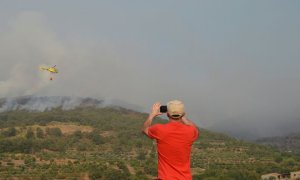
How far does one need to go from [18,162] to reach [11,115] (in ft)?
271

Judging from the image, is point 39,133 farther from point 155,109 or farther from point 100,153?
point 155,109

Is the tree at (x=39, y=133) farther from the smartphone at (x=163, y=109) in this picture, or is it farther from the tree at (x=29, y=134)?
the smartphone at (x=163, y=109)

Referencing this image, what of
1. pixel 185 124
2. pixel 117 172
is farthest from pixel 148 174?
pixel 185 124

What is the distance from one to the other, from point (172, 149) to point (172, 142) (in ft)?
0.30

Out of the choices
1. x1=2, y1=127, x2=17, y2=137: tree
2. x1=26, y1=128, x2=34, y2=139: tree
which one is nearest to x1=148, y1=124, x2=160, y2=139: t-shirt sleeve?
x1=26, y1=128, x2=34, y2=139: tree

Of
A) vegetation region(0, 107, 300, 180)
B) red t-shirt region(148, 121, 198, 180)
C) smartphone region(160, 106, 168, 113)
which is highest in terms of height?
smartphone region(160, 106, 168, 113)

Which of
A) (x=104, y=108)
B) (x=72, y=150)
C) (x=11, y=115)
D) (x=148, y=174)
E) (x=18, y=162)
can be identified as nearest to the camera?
(x=148, y=174)

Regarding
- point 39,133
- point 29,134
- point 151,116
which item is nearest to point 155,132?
point 151,116

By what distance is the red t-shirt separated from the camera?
627cm

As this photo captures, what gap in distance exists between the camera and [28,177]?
6469cm

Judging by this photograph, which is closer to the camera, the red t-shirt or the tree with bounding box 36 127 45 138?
the red t-shirt

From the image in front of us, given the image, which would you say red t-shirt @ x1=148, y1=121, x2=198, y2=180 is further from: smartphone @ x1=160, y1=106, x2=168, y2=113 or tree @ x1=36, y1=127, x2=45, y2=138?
tree @ x1=36, y1=127, x2=45, y2=138

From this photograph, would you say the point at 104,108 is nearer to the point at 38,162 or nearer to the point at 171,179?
the point at 38,162

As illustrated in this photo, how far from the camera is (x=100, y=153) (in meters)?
104
